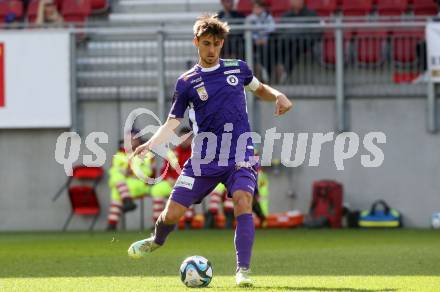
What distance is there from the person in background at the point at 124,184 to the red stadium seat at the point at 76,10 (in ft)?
10.0

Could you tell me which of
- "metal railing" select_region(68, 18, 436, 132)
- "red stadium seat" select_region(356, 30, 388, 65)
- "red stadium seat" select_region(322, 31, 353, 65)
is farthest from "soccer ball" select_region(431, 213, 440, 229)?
"red stadium seat" select_region(322, 31, 353, 65)

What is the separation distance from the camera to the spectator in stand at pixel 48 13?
19938mm

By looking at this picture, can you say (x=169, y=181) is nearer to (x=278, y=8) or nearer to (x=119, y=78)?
(x=119, y=78)

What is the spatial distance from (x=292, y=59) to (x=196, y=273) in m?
10.2

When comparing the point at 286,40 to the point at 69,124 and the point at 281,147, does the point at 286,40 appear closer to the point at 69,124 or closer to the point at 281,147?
the point at 281,147

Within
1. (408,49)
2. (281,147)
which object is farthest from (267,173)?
(408,49)

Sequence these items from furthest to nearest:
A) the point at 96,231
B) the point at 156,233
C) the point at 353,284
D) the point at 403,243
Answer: the point at 96,231
the point at 403,243
the point at 156,233
the point at 353,284

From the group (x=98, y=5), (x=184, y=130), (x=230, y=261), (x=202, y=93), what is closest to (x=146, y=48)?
(x=184, y=130)

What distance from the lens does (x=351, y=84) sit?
60.7 ft

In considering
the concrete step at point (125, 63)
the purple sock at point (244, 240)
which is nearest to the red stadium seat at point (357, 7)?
the concrete step at point (125, 63)

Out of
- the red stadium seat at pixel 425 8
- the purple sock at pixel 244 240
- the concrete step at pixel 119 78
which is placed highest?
the red stadium seat at pixel 425 8

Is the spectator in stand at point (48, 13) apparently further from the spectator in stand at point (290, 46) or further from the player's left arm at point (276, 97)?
the player's left arm at point (276, 97)

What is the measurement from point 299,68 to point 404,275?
9.11m

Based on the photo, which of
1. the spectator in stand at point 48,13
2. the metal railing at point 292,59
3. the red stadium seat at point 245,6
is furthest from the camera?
the spectator in stand at point 48,13
